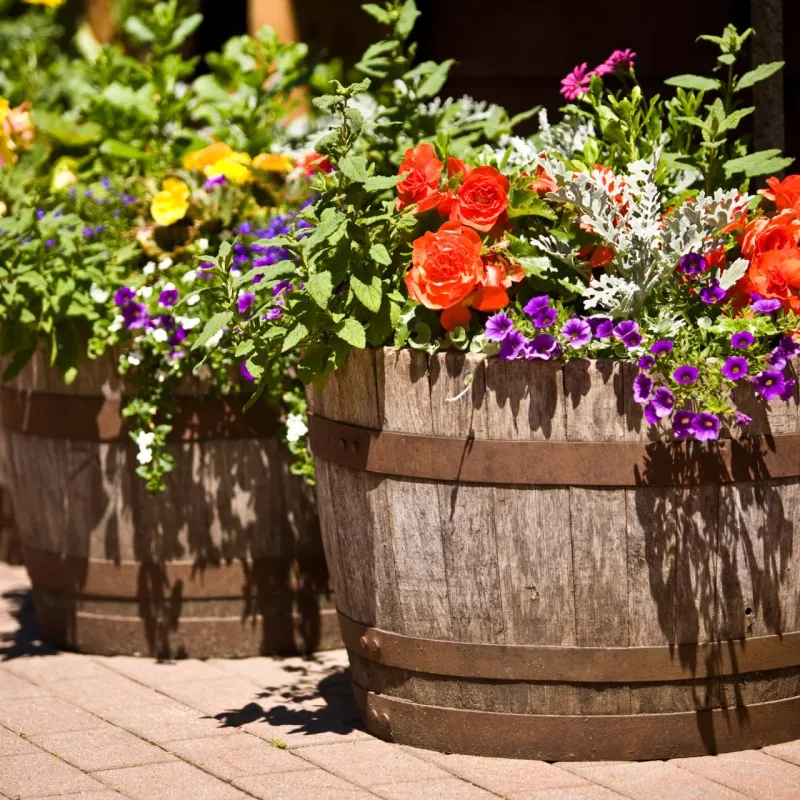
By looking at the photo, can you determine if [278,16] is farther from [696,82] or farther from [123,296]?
[696,82]

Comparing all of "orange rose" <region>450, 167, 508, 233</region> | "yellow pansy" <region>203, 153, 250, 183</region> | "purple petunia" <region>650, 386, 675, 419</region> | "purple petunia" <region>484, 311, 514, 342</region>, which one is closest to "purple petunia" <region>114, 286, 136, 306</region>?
"yellow pansy" <region>203, 153, 250, 183</region>

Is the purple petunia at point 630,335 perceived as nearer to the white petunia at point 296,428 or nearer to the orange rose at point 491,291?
the orange rose at point 491,291

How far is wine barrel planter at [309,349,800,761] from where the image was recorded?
117 inches

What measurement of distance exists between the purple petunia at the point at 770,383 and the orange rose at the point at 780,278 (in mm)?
204

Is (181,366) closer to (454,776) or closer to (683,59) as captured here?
(454,776)

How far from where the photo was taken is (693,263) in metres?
3.01

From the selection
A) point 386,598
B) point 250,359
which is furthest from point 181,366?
point 386,598

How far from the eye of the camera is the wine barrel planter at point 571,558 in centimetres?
298

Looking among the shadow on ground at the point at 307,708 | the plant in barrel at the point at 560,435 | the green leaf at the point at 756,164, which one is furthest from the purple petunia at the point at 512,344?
the shadow on ground at the point at 307,708

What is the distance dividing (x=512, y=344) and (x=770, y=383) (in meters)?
0.54

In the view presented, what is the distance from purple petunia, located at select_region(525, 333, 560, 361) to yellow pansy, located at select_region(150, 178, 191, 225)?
1609 mm

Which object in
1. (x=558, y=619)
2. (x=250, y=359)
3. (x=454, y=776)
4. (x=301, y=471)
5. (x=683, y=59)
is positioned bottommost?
(x=454, y=776)

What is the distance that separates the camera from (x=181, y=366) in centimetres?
385

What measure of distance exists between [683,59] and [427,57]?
99cm
